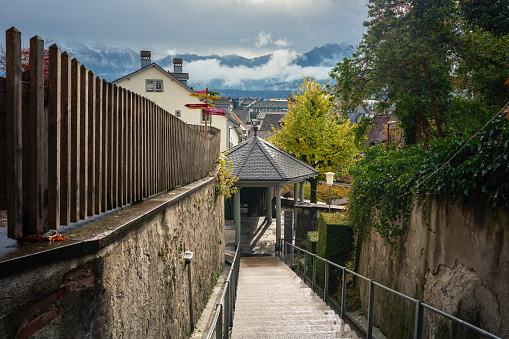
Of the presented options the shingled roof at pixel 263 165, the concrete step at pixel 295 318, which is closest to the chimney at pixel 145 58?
the shingled roof at pixel 263 165

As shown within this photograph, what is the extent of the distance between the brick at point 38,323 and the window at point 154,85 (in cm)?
3308

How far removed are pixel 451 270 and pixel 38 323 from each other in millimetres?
5077

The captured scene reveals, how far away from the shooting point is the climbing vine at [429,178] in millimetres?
4711

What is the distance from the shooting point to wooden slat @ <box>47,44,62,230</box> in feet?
9.00

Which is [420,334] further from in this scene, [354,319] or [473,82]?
[473,82]

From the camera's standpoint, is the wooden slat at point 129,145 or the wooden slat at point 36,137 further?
the wooden slat at point 129,145

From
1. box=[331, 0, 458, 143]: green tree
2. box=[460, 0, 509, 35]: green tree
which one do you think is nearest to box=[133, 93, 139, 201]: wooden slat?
box=[331, 0, 458, 143]: green tree

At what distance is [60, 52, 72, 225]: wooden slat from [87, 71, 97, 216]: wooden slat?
36 cm

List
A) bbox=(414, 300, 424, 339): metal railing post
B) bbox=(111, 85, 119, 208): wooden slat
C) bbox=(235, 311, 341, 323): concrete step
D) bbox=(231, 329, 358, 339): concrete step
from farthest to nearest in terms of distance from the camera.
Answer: bbox=(235, 311, 341, 323): concrete step < bbox=(231, 329, 358, 339): concrete step < bbox=(414, 300, 424, 339): metal railing post < bbox=(111, 85, 119, 208): wooden slat

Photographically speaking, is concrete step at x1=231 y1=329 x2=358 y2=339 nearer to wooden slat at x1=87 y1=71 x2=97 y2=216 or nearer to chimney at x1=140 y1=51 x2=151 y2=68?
wooden slat at x1=87 y1=71 x2=97 y2=216

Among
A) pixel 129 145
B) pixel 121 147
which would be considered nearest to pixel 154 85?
pixel 129 145

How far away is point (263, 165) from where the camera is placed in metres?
17.6

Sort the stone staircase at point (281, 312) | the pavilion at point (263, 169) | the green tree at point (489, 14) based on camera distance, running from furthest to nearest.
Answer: the pavilion at point (263, 169) < the green tree at point (489, 14) < the stone staircase at point (281, 312)

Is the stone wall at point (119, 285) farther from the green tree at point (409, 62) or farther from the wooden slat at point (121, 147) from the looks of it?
the green tree at point (409, 62)
